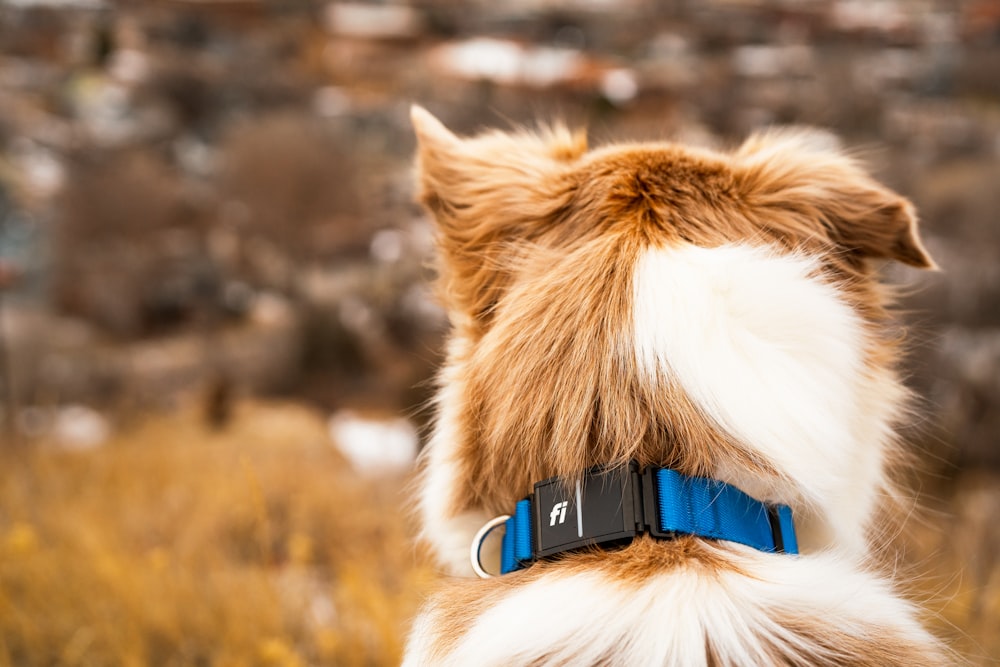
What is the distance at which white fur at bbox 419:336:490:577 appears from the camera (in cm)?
161

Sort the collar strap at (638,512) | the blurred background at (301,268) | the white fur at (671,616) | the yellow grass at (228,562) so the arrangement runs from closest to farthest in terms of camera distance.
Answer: the white fur at (671,616) < the collar strap at (638,512) < the yellow grass at (228,562) < the blurred background at (301,268)

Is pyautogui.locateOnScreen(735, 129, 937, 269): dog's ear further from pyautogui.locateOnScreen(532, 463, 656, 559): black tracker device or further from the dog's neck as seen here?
pyautogui.locateOnScreen(532, 463, 656, 559): black tracker device

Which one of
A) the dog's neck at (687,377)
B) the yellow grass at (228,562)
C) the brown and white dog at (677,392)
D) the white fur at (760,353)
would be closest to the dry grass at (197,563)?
the yellow grass at (228,562)

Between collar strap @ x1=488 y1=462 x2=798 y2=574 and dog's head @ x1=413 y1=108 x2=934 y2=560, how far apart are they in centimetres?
3

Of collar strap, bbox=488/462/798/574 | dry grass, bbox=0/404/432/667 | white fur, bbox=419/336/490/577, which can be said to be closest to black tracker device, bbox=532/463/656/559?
collar strap, bbox=488/462/798/574

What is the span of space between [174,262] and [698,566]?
1897 cm

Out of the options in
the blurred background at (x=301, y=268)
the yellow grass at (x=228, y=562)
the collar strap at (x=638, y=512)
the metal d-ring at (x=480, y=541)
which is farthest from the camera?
the blurred background at (x=301, y=268)

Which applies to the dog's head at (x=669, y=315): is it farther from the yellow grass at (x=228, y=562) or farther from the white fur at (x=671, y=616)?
the yellow grass at (x=228, y=562)

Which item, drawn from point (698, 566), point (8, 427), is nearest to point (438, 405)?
point (698, 566)

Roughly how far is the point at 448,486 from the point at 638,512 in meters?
0.51

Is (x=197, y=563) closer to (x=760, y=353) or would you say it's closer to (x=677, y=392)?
(x=677, y=392)

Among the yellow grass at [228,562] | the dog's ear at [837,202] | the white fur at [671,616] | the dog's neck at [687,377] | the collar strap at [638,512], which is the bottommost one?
the yellow grass at [228,562]

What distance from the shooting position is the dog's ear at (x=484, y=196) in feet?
5.54

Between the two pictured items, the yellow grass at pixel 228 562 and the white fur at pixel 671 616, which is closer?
the white fur at pixel 671 616
